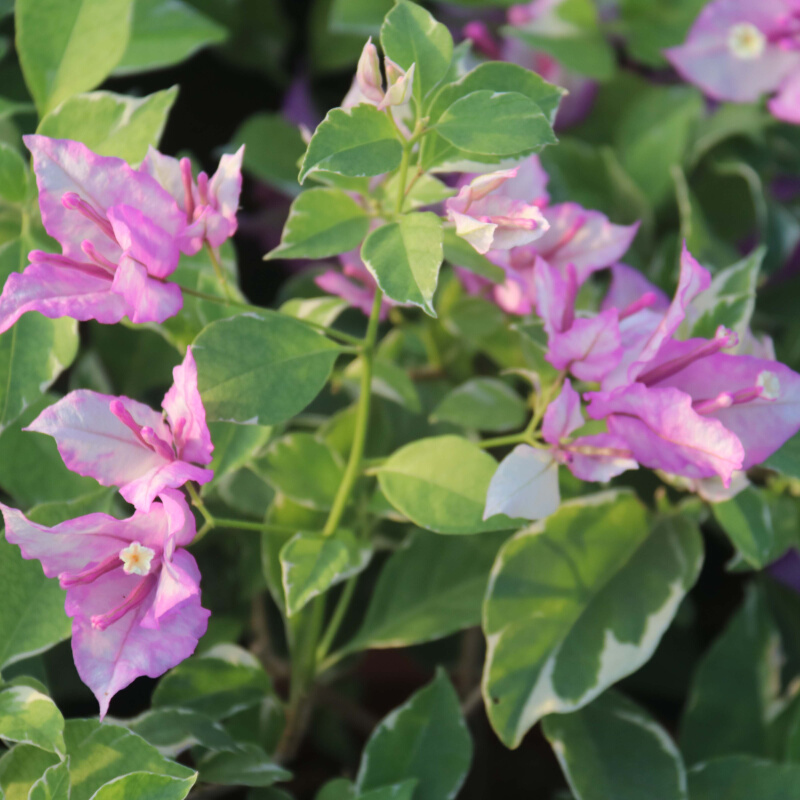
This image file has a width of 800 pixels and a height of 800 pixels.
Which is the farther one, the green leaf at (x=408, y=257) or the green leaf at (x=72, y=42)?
the green leaf at (x=72, y=42)

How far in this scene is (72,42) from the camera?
552 mm

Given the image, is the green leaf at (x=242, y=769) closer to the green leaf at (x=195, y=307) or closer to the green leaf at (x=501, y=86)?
the green leaf at (x=195, y=307)

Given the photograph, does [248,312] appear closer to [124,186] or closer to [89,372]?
[124,186]

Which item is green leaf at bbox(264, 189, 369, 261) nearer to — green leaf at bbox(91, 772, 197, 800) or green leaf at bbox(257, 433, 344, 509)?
green leaf at bbox(257, 433, 344, 509)

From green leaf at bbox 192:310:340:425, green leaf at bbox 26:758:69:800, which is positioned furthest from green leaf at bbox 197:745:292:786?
Result: green leaf at bbox 192:310:340:425

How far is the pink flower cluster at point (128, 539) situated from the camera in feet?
1.29

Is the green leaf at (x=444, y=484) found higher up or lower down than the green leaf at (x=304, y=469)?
higher up

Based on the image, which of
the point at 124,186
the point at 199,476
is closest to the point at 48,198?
the point at 124,186

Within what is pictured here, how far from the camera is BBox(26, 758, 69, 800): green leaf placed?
1.38 feet

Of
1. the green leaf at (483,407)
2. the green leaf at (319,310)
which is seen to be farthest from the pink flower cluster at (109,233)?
the green leaf at (483,407)

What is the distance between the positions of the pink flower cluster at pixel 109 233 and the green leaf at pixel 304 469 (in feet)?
0.51

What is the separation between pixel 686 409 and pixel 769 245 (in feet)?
1.50

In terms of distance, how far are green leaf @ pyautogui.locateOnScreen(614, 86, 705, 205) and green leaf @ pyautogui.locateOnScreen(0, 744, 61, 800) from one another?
2.21 feet

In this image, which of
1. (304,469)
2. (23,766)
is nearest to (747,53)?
(304,469)
